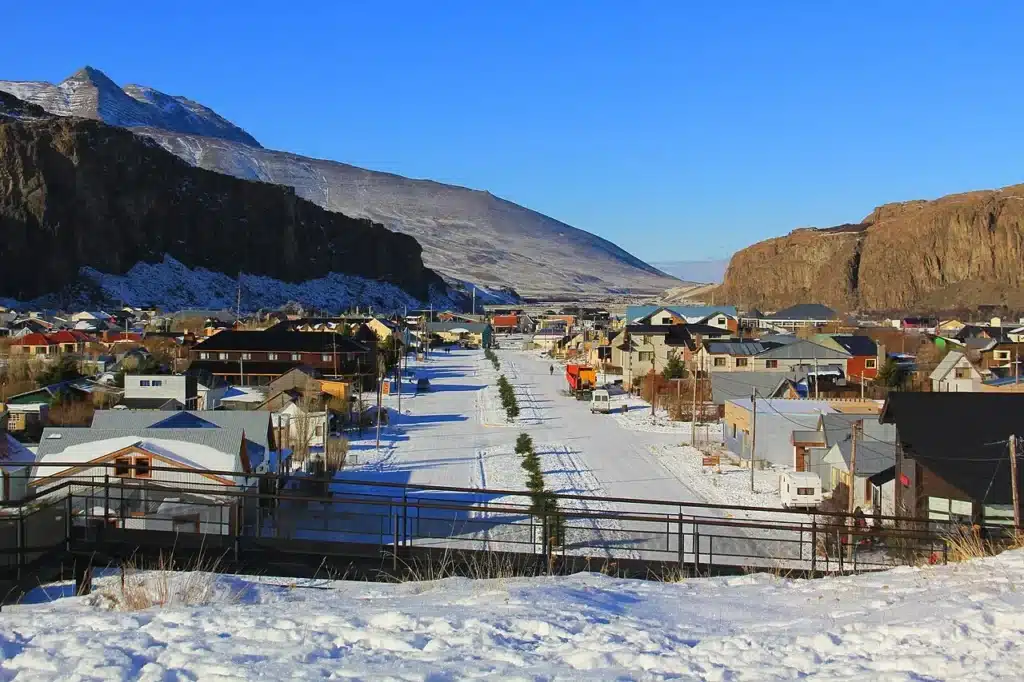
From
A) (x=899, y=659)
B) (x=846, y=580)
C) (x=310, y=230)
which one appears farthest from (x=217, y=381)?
(x=310, y=230)

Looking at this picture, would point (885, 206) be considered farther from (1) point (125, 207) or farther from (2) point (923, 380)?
(2) point (923, 380)

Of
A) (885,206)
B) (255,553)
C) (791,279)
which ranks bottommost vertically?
(255,553)

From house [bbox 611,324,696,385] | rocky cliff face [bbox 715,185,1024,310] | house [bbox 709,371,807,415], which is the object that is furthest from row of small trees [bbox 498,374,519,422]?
rocky cliff face [bbox 715,185,1024,310]

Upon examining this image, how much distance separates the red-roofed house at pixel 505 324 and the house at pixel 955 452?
252ft

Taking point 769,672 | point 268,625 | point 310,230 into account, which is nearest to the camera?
point 769,672

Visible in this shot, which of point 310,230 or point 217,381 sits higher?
point 310,230

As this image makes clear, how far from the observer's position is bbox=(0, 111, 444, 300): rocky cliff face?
239 ft

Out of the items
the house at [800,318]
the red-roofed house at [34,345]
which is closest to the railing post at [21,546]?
the red-roofed house at [34,345]

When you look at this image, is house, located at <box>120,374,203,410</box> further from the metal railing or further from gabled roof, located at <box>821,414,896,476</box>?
gabled roof, located at <box>821,414,896,476</box>

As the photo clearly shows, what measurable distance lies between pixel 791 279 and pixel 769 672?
118429 mm

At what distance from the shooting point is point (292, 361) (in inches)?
1446

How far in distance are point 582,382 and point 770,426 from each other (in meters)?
16.0

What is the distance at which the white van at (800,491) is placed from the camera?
15.9 meters

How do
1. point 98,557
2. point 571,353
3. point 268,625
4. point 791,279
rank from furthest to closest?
1. point 791,279
2. point 571,353
3. point 98,557
4. point 268,625
